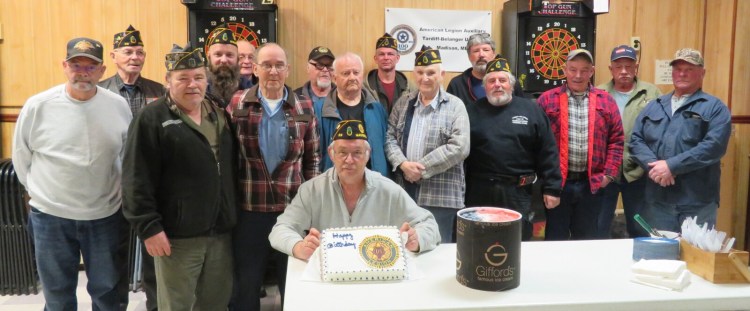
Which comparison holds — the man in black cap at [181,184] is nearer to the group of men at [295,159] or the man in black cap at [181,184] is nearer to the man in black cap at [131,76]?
the group of men at [295,159]

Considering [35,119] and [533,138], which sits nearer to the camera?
[35,119]

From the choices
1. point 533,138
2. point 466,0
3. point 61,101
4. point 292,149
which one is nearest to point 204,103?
point 292,149

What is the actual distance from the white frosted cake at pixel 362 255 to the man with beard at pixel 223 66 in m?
1.68

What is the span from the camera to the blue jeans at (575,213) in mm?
3191

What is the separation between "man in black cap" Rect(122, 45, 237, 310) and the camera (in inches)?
86.2

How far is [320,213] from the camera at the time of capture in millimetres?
2018

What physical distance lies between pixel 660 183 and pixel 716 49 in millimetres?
2174

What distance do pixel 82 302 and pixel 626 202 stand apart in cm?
325

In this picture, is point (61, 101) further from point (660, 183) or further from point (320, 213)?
point (660, 183)

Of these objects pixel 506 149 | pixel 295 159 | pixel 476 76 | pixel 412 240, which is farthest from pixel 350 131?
pixel 476 76

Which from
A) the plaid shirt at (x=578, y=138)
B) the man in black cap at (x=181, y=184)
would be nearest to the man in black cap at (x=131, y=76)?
the man in black cap at (x=181, y=184)

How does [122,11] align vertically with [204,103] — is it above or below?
above

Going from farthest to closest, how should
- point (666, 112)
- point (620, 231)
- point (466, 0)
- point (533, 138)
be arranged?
point (466, 0) → point (620, 231) → point (666, 112) → point (533, 138)

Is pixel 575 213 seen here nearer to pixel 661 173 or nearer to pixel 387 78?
pixel 661 173
